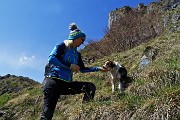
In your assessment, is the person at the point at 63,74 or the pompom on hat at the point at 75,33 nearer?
the person at the point at 63,74

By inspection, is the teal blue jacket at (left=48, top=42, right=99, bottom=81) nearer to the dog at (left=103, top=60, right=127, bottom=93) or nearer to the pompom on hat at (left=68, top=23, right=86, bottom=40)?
the pompom on hat at (left=68, top=23, right=86, bottom=40)

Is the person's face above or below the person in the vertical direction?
above

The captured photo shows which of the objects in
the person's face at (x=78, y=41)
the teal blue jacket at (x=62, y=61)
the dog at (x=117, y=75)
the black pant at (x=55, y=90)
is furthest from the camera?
the dog at (x=117, y=75)

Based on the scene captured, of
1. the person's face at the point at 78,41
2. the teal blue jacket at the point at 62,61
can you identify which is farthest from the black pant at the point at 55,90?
the person's face at the point at 78,41

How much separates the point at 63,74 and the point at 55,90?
0.32m

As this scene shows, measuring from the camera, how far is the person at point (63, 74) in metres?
6.02

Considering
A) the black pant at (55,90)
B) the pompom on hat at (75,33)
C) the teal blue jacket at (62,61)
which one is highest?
the pompom on hat at (75,33)

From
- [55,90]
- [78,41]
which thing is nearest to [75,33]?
[78,41]

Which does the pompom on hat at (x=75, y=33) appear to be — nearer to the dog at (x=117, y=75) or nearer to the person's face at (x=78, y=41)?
the person's face at (x=78, y=41)

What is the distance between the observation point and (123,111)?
5633mm

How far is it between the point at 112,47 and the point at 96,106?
121ft

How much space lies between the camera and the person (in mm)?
6020

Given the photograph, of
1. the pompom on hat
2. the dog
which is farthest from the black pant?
the dog

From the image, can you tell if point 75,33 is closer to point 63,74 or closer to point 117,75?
point 63,74
